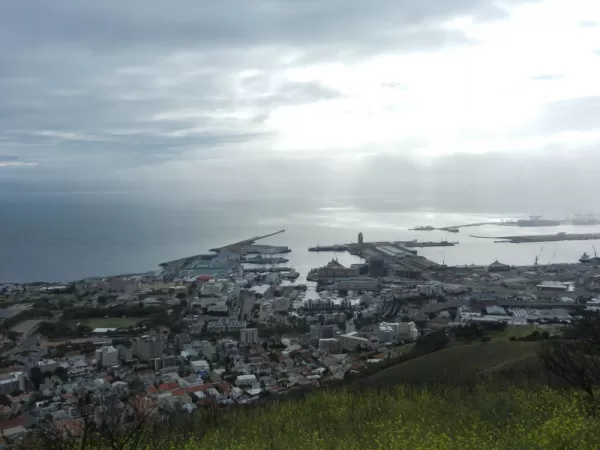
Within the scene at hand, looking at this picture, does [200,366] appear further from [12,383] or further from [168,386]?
[12,383]

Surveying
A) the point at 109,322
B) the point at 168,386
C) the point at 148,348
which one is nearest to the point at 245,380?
the point at 168,386

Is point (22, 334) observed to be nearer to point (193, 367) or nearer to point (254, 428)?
point (193, 367)

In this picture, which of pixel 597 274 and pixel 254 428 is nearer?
pixel 254 428

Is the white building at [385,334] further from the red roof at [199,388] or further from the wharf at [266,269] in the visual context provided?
the wharf at [266,269]

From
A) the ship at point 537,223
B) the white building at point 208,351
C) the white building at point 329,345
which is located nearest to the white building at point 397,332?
the white building at point 329,345

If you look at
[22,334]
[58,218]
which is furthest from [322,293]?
[58,218]

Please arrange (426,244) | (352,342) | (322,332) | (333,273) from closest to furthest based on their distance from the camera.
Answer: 1. (352,342)
2. (322,332)
3. (333,273)
4. (426,244)

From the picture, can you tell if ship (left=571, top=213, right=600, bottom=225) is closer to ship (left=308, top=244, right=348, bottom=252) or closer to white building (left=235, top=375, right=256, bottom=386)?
ship (left=308, top=244, right=348, bottom=252)
